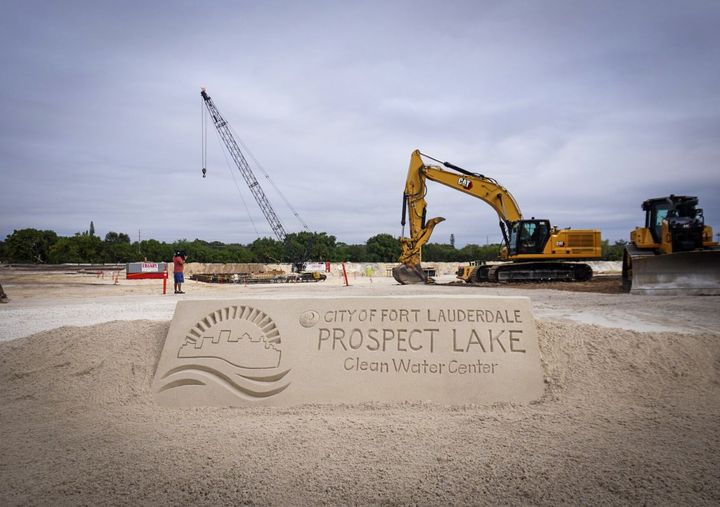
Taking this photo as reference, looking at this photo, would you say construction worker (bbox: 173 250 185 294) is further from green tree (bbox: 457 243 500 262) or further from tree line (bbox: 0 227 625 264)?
green tree (bbox: 457 243 500 262)

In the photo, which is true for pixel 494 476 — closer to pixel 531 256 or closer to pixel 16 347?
pixel 16 347

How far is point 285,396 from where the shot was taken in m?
4.99

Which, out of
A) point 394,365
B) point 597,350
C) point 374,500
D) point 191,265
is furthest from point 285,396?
point 191,265

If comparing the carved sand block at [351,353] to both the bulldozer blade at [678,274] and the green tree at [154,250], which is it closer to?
the bulldozer blade at [678,274]

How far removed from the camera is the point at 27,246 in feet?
262

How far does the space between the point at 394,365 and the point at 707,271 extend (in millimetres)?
12768

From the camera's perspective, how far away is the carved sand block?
4.93 m

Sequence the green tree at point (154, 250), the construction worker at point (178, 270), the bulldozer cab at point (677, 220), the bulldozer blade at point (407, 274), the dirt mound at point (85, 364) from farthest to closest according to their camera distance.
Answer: the green tree at point (154, 250), the bulldozer blade at point (407, 274), the construction worker at point (178, 270), the bulldozer cab at point (677, 220), the dirt mound at point (85, 364)

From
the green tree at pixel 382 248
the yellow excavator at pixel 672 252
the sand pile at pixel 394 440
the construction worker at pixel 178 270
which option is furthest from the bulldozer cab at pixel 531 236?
the green tree at pixel 382 248

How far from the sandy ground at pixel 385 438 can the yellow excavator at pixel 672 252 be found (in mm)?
8568

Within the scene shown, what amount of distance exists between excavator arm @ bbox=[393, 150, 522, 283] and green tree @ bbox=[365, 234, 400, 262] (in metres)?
66.5

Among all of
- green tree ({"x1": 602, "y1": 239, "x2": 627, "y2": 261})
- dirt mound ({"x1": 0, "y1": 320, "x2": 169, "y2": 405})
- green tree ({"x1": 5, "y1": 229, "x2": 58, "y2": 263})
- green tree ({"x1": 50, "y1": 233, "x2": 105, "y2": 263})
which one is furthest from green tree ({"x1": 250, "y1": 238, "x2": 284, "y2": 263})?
dirt mound ({"x1": 0, "y1": 320, "x2": 169, "y2": 405})

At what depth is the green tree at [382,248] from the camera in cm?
9044

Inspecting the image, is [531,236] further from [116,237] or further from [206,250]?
[116,237]
